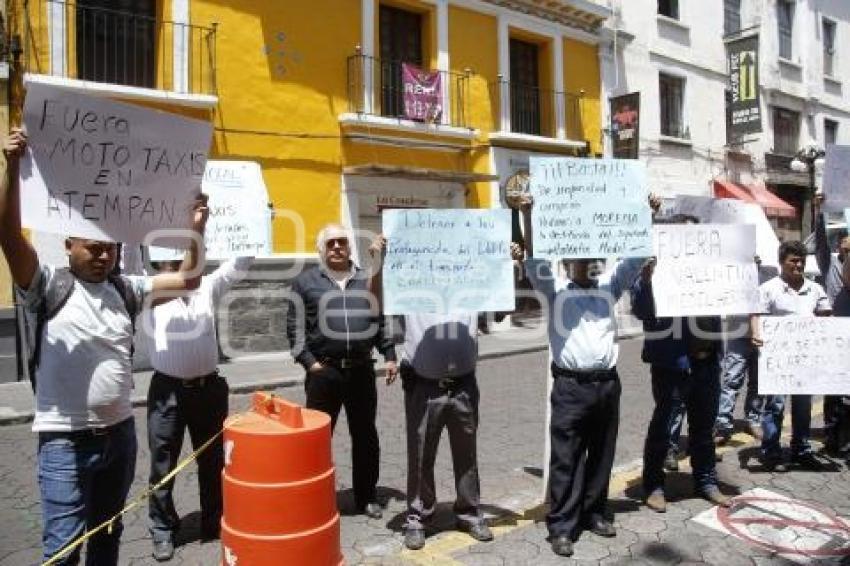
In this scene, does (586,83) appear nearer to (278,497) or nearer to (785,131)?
(785,131)

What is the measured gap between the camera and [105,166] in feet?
9.50

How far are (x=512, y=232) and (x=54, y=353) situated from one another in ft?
8.20

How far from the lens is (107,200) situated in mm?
2885

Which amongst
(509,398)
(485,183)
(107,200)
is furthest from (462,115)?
(107,200)

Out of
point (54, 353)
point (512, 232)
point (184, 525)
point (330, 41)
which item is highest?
point (330, 41)

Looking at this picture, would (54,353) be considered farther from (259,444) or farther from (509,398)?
(509,398)

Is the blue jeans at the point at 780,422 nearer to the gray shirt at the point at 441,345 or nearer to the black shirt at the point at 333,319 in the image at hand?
the gray shirt at the point at 441,345

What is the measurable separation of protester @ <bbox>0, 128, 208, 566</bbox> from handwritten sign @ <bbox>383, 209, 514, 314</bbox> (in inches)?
58.4

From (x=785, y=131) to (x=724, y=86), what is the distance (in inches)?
149

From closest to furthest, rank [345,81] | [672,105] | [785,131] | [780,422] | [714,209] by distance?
[714,209]
[780,422]
[345,81]
[672,105]
[785,131]

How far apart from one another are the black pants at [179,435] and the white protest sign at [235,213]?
3.14 feet

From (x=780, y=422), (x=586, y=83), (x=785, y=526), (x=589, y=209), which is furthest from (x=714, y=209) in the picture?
(x=586, y=83)

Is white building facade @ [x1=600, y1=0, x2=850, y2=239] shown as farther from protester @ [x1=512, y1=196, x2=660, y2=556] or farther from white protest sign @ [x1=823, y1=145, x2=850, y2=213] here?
protester @ [x1=512, y1=196, x2=660, y2=556]

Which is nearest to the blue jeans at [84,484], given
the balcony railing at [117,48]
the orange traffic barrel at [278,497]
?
the orange traffic barrel at [278,497]
